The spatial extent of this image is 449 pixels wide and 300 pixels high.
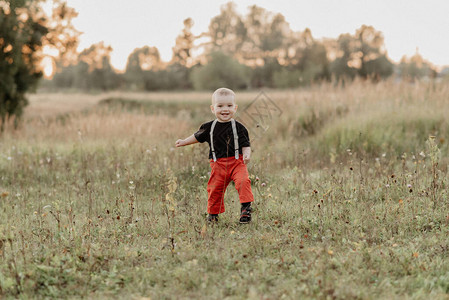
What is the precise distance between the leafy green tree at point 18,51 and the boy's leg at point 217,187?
34.8ft

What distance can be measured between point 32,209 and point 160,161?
8.00 feet

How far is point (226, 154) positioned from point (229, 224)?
0.85 m

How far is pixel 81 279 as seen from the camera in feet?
11.6

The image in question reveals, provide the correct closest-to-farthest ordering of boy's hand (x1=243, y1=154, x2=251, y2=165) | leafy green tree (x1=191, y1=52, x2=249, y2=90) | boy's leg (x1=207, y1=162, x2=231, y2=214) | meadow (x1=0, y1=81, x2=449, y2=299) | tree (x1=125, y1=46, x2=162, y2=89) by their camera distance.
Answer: meadow (x1=0, y1=81, x2=449, y2=299), boy's hand (x1=243, y1=154, x2=251, y2=165), boy's leg (x1=207, y1=162, x2=231, y2=214), leafy green tree (x1=191, y1=52, x2=249, y2=90), tree (x1=125, y1=46, x2=162, y2=89)

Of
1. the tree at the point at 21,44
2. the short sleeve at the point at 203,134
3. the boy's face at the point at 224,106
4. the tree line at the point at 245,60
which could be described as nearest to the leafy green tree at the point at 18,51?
the tree at the point at 21,44

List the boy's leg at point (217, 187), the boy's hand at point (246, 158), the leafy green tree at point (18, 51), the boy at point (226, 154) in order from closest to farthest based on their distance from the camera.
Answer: the boy's hand at point (246, 158), the boy at point (226, 154), the boy's leg at point (217, 187), the leafy green tree at point (18, 51)

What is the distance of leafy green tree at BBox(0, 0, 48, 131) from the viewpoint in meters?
12.9

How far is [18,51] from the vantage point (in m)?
13.1

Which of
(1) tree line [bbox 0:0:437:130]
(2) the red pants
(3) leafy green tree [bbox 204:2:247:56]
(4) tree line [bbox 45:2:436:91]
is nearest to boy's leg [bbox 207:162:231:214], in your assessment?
(2) the red pants

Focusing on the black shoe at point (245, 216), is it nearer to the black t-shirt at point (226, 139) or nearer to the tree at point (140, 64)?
the black t-shirt at point (226, 139)

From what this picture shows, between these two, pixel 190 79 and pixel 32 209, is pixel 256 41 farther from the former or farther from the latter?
pixel 32 209

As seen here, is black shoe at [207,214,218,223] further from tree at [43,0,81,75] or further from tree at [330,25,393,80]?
tree at [330,25,393,80]

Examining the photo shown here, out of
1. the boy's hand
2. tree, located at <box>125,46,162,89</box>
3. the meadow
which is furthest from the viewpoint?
tree, located at <box>125,46,162,89</box>

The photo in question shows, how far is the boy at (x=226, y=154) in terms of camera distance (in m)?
4.80
